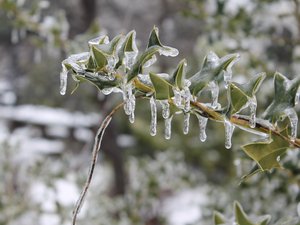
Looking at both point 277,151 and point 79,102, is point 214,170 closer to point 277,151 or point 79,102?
point 79,102

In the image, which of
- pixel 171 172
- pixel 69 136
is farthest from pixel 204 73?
pixel 69 136

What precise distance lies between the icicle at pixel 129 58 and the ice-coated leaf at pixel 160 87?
3cm

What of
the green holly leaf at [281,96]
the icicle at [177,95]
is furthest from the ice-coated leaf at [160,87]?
the green holly leaf at [281,96]

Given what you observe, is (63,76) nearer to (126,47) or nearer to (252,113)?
(126,47)

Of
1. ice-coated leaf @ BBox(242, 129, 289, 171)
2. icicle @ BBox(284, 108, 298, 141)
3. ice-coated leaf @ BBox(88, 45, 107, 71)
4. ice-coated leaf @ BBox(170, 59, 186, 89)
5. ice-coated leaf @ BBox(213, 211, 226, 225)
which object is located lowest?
ice-coated leaf @ BBox(213, 211, 226, 225)

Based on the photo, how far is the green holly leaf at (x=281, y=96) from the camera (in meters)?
0.46

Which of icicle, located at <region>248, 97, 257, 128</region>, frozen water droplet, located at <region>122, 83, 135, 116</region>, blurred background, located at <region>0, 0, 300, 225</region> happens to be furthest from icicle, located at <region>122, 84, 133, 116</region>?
blurred background, located at <region>0, 0, 300, 225</region>

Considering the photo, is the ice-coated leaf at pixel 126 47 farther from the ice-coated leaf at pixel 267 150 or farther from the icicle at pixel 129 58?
the ice-coated leaf at pixel 267 150

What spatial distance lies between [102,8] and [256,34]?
3461 mm

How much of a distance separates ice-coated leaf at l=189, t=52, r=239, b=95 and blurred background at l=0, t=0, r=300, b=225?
0.18 m

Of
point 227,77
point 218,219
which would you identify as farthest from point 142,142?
point 227,77

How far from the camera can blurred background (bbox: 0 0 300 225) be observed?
1.15m

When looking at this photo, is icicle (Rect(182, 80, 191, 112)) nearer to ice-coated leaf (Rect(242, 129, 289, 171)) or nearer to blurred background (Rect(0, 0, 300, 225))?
ice-coated leaf (Rect(242, 129, 289, 171))

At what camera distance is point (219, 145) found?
403cm
